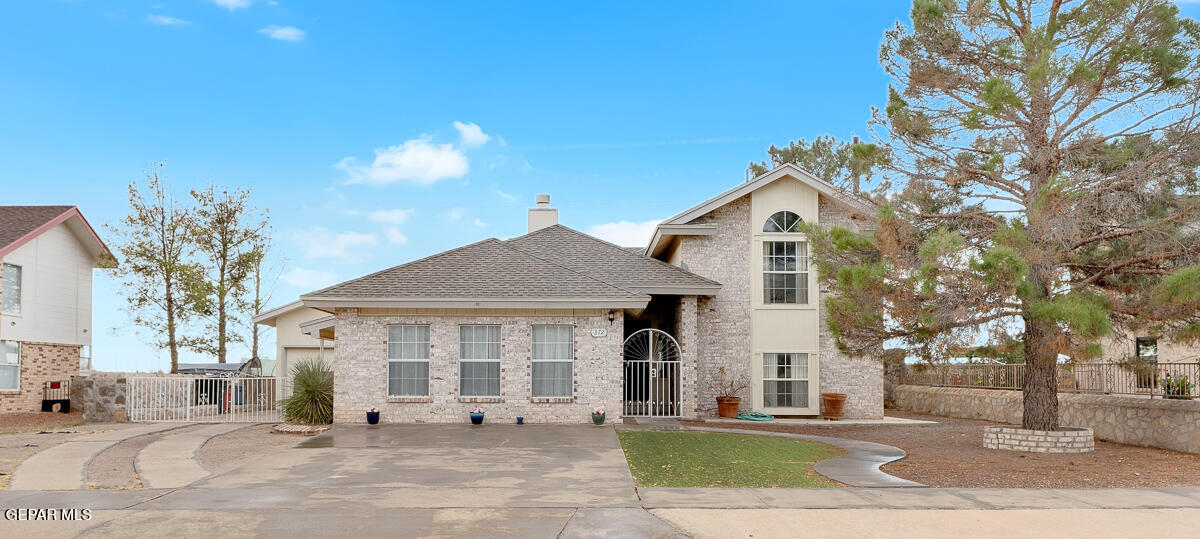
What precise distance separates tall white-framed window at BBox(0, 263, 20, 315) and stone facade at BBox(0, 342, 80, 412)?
1.04 m

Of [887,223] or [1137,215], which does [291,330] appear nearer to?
[887,223]

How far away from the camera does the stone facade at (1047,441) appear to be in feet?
48.7

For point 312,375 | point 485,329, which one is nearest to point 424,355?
point 485,329

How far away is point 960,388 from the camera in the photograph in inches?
991

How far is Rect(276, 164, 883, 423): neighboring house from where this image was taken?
1786 cm

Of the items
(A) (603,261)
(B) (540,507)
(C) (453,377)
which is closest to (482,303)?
(C) (453,377)

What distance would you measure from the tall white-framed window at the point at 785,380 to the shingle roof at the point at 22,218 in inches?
795

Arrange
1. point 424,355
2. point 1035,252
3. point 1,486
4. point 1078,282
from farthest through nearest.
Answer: point 424,355
point 1078,282
point 1035,252
point 1,486

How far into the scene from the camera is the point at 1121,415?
16891mm

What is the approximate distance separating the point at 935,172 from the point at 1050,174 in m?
1.86

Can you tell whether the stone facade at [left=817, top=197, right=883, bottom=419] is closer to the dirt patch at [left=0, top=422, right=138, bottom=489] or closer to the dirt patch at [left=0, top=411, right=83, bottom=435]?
the dirt patch at [left=0, top=422, right=138, bottom=489]

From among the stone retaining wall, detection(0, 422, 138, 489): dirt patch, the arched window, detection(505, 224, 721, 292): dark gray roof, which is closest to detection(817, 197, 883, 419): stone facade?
the arched window

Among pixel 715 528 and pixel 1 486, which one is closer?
pixel 715 528

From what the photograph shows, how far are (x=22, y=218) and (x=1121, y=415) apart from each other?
28.7 metres
